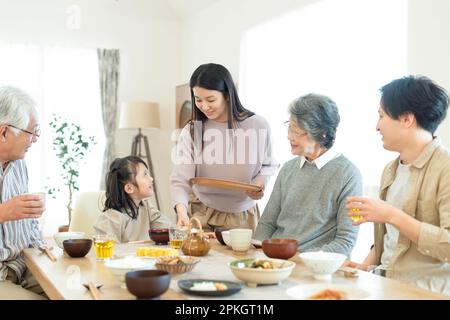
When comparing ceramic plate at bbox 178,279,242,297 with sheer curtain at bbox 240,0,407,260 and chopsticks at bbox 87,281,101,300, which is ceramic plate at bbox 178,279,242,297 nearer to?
Answer: chopsticks at bbox 87,281,101,300

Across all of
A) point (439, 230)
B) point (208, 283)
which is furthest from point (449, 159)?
point (208, 283)

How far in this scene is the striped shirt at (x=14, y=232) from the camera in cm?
225

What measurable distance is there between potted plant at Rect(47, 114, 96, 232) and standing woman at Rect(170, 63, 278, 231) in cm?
330

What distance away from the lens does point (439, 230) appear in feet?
5.70

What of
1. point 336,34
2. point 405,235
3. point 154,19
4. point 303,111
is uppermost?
point 154,19

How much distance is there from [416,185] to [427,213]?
103 mm

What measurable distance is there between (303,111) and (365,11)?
1.65 metres

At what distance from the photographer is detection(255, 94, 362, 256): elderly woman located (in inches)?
90.2

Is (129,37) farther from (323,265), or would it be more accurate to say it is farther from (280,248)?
(323,265)

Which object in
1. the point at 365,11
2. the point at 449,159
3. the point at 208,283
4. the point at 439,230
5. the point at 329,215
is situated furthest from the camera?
A: the point at 365,11

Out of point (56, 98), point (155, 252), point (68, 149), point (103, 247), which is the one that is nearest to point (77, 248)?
point (103, 247)

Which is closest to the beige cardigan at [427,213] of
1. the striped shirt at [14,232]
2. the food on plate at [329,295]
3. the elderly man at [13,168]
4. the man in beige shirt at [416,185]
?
the man in beige shirt at [416,185]

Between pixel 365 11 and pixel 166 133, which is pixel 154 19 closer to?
pixel 166 133

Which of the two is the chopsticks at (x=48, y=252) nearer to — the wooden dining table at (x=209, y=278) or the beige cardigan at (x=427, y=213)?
the wooden dining table at (x=209, y=278)
